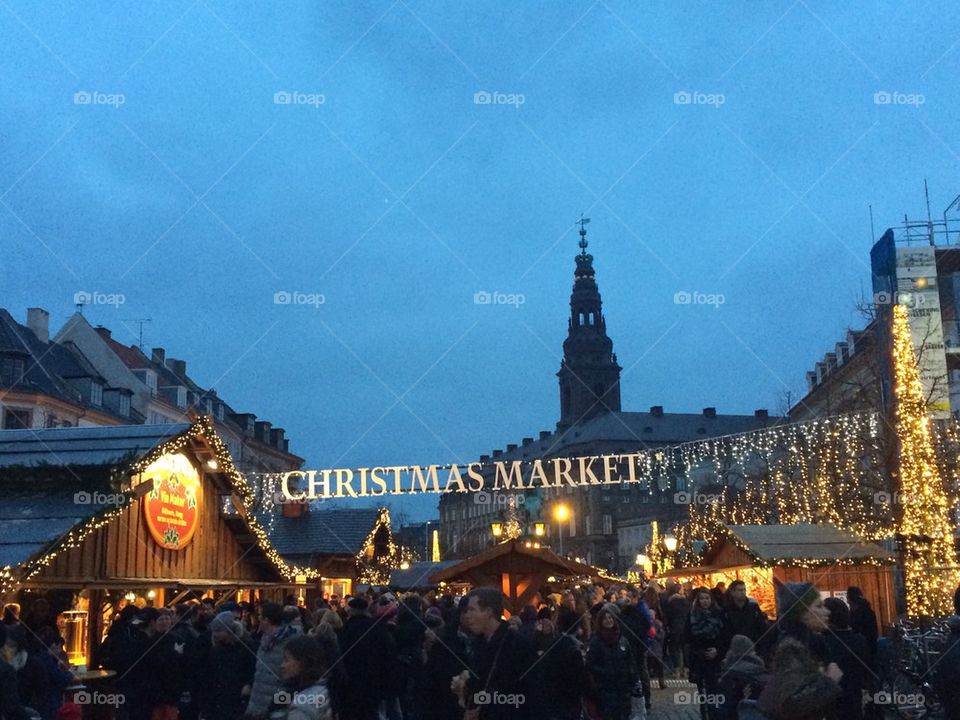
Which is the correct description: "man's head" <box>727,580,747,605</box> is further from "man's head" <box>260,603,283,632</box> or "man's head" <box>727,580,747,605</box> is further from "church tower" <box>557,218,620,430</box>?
"church tower" <box>557,218,620,430</box>

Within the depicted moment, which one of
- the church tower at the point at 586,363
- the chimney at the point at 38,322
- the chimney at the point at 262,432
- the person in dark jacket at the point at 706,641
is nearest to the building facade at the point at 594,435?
the church tower at the point at 586,363

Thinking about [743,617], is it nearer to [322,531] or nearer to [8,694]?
[8,694]

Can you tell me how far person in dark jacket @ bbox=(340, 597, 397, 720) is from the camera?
28.2 feet

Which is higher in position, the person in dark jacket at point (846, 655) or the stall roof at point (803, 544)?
the stall roof at point (803, 544)

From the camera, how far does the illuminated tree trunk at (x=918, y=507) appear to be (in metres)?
18.9

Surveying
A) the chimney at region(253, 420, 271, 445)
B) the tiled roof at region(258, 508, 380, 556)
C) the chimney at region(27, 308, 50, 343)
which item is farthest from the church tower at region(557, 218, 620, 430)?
the tiled roof at region(258, 508, 380, 556)

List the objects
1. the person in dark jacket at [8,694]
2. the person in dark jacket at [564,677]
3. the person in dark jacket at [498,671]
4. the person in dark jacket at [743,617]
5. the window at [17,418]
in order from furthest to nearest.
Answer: the window at [17,418] → the person in dark jacket at [743,617] → the person in dark jacket at [564,677] → the person in dark jacket at [8,694] → the person in dark jacket at [498,671]

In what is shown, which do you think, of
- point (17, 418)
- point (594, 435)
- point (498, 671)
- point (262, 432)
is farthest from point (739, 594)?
point (594, 435)

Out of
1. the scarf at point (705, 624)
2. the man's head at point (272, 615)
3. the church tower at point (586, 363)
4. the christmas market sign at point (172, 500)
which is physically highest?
the church tower at point (586, 363)

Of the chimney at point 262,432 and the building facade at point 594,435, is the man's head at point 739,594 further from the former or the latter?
the building facade at point 594,435

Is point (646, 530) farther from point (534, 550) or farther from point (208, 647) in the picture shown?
point (208, 647)

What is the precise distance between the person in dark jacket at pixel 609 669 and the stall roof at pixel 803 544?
39.4ft

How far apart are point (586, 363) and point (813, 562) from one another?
108072mm

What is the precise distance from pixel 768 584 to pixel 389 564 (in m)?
18.2
